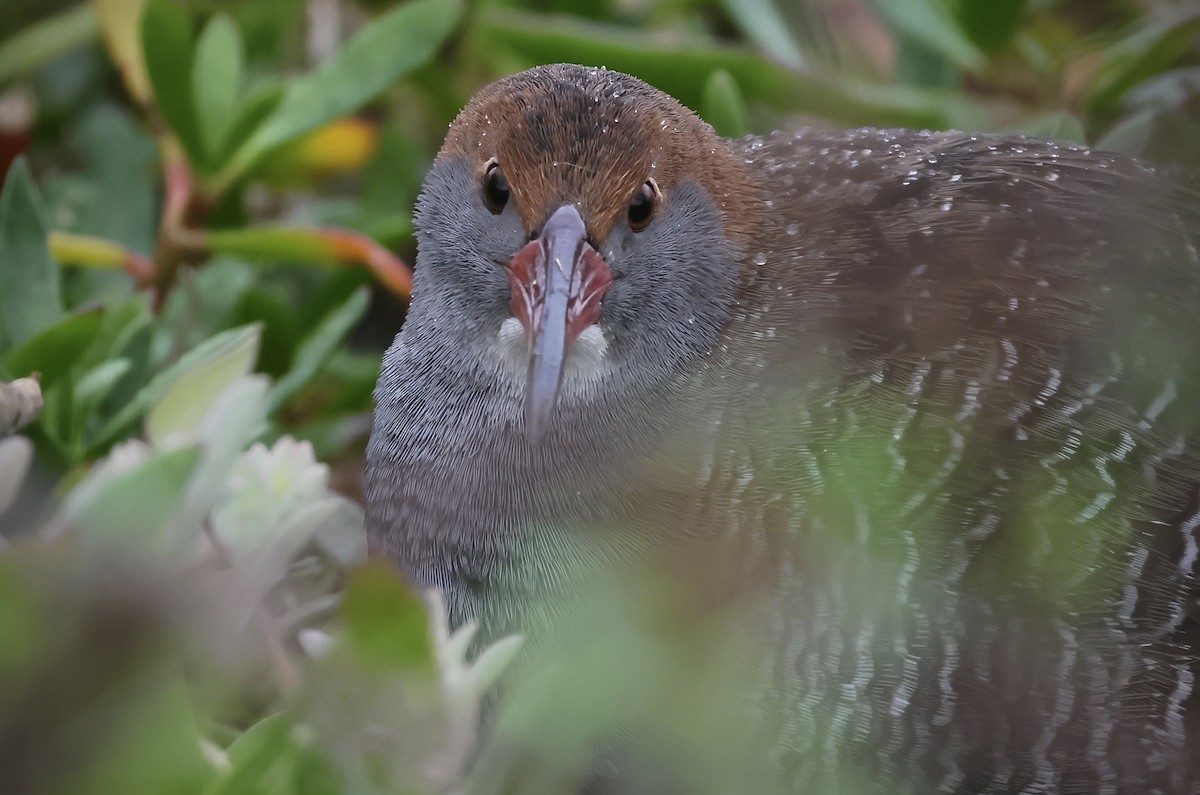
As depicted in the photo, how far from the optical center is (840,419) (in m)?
1.42

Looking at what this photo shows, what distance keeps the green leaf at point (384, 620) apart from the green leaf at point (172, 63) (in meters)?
1.38

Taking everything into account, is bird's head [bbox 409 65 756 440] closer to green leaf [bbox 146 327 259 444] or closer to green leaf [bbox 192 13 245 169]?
green leaf [bbox 146 327 259 444]

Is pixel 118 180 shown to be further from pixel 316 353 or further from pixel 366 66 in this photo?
pixel 316 353

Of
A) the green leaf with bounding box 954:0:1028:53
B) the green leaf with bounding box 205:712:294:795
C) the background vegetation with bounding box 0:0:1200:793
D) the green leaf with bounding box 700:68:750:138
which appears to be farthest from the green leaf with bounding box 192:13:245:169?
the green leaf with bounding box 205:712:294:795

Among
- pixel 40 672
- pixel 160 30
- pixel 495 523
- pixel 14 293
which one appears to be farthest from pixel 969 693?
pixel 160 30

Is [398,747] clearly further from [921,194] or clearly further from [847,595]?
[921,194]

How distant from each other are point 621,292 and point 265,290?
68 cm

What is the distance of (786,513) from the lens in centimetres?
137

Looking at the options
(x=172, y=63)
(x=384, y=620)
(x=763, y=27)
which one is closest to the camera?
(x=384, y=620)

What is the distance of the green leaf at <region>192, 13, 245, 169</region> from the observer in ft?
6.54

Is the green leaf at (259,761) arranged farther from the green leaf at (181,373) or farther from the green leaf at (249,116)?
the green leaf at (249,116)

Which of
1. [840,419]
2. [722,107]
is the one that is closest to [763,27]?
[722,107]

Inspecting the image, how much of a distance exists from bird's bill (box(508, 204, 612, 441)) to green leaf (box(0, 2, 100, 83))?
112cm

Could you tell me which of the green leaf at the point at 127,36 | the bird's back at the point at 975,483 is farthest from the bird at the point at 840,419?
the green leaf at the point at 127,36
